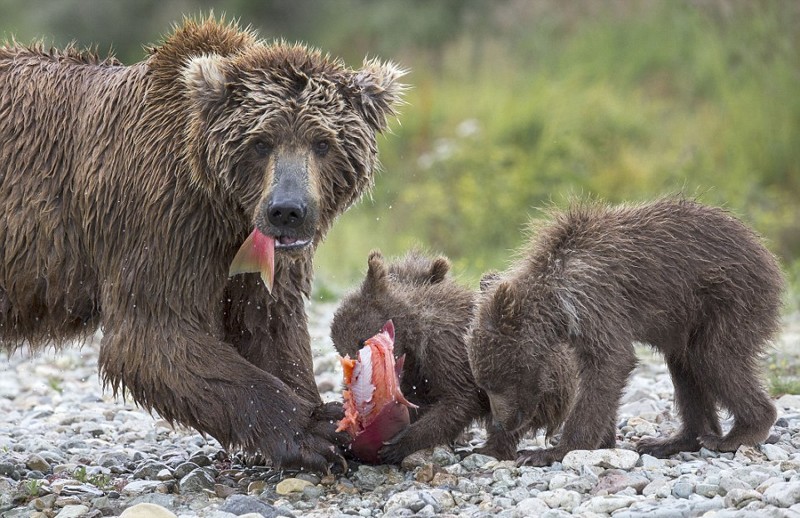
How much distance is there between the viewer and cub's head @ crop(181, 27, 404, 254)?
19.7 ft

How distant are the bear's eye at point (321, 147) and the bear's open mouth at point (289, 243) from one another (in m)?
0.45

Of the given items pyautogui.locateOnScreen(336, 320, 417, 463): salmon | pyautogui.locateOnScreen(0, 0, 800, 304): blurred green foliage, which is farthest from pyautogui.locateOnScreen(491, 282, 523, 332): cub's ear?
pyautogui.locateOnScreen(0, 0, 800, 304): blurred green foliage

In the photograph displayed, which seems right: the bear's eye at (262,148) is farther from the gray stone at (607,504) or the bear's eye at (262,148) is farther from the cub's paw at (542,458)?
the gray stone at (607,504)

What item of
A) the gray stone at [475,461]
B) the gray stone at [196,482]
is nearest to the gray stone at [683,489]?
the gray stone at [475,461]

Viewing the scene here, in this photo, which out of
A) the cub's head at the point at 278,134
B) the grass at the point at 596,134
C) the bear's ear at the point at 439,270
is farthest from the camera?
the grass at the point at 596,134

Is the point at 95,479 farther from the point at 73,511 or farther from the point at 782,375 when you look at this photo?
the point at 782,375

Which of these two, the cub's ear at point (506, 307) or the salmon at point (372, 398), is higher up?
the cub's ear at point (506, 307)

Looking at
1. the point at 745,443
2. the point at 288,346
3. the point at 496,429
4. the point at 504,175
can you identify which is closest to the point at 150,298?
the point at 288,346

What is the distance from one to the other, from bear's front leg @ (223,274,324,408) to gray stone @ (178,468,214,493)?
2.21ft

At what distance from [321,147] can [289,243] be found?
515mm

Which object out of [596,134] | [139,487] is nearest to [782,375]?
[139,487]

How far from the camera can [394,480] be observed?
21.0ft

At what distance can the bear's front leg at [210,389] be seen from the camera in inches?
246

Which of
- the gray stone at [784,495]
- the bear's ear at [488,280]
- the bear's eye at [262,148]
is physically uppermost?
the bear's eye at [262,148]
